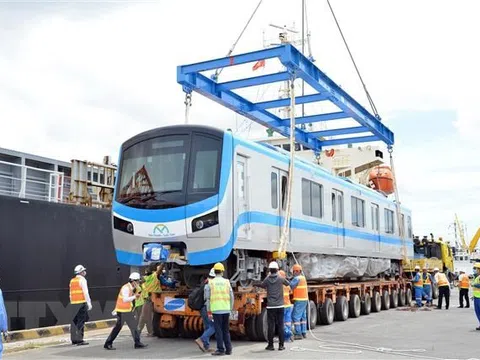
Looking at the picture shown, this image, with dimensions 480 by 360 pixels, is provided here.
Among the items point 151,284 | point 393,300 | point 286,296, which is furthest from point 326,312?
point 393,300

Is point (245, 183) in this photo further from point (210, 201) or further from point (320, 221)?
point (320, 221)

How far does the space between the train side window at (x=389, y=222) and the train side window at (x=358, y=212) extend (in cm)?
315

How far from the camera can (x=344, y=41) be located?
1680 centimetres

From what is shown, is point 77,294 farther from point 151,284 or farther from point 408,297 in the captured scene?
point 408,297

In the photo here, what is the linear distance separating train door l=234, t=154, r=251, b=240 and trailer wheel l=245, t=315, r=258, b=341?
61.2 inches

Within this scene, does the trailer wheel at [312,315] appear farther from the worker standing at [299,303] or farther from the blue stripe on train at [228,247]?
the blue stripe on train at [228,247]

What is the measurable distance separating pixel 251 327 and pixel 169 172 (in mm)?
3318

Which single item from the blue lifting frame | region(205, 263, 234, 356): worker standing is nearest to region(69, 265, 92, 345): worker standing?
region(205, 263, 234, 356): worker standing

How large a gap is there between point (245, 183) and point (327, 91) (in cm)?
519

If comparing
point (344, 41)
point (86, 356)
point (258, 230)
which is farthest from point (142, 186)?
point (344, 41)

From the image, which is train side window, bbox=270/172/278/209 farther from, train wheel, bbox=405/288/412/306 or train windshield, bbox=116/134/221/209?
train wheel, bbox=405/288/412/306

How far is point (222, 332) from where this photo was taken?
9.64 meters

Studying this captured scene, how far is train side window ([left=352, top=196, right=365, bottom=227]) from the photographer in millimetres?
16733

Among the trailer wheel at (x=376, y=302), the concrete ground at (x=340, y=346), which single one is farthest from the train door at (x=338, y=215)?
the trailer wheel at (x=376, y=302)
